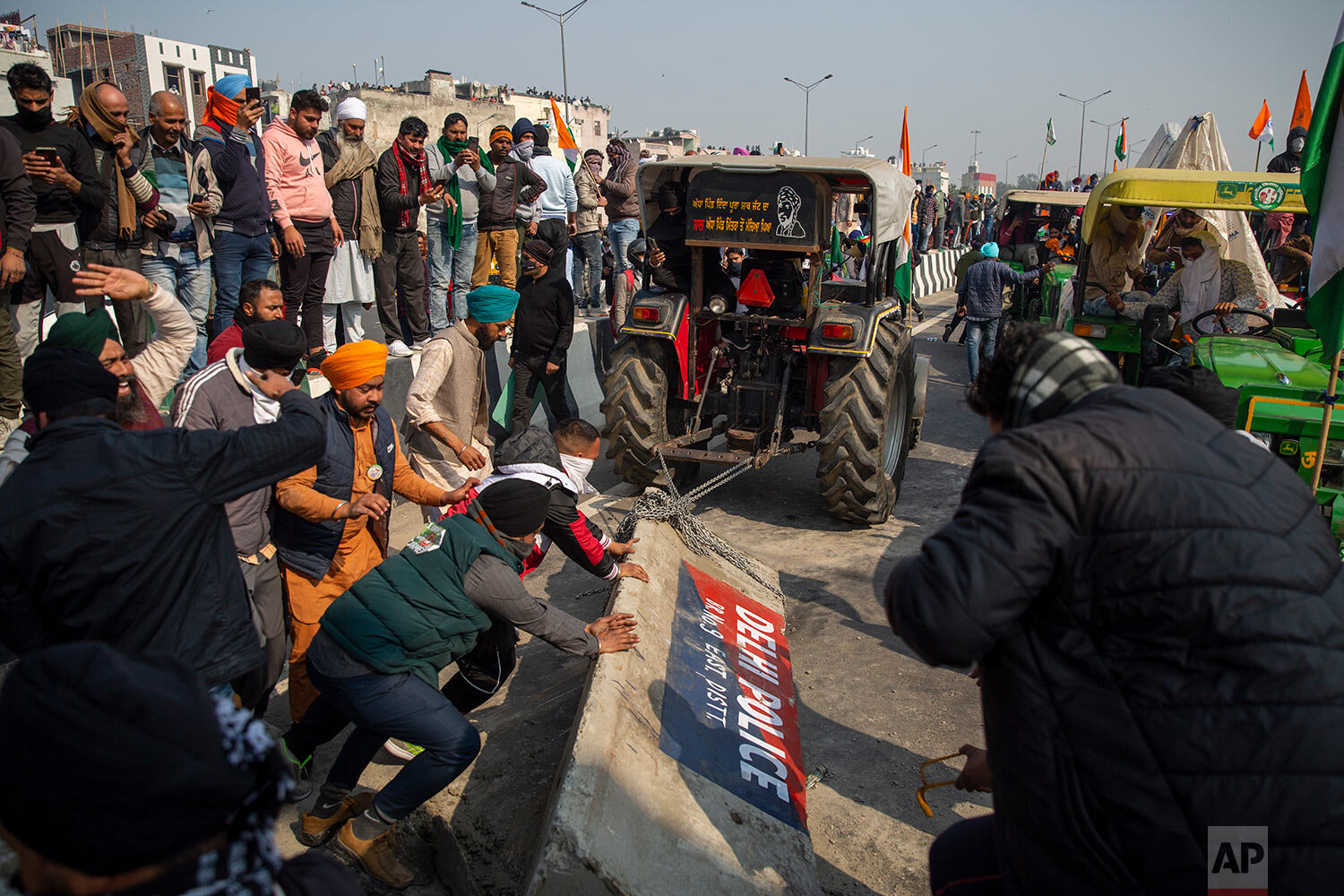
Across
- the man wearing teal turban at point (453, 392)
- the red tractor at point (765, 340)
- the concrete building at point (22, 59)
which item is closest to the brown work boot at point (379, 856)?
the man wearing teal turban at point (453, 392)

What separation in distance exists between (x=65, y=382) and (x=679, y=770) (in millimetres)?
2115

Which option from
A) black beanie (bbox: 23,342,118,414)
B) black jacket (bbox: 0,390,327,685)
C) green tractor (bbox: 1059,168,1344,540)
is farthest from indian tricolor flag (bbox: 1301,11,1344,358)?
black beanie (bbox: 23,342,118,414)

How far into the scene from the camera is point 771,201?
5.86 metres

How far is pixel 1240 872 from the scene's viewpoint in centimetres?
149

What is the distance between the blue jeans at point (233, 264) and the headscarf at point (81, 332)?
139 inches

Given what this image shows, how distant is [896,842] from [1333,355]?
3172 mm

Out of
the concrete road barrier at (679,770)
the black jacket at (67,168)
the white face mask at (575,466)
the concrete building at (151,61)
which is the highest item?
the concrete building at (151,61)

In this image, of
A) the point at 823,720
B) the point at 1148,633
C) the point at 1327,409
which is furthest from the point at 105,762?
the point at 1327,409

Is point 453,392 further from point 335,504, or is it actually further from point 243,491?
point 243,491

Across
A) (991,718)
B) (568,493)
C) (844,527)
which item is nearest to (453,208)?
(844,527)

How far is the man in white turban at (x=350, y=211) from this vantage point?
7.30m

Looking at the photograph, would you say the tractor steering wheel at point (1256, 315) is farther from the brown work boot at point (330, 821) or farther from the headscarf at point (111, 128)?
the headscarf at point (111, 128)

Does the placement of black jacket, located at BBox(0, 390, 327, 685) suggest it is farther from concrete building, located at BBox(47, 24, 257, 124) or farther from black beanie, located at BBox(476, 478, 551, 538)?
concrete building, located at BBox(47, 24, 257, 124)

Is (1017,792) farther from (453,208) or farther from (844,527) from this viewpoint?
(453,208)
